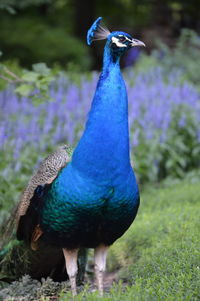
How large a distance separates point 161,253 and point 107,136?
102cm

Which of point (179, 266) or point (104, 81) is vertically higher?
point (104, 81)

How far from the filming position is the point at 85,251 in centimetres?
379

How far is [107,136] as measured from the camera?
308 cm

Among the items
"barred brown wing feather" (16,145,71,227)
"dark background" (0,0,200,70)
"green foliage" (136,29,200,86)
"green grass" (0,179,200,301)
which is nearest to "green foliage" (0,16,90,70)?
"dark background" (0,0,200,70)

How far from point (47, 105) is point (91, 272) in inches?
115

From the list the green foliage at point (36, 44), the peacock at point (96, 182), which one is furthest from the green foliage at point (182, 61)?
the peacock at point (96, 182)

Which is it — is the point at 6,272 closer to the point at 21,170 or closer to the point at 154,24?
the point at 21,170

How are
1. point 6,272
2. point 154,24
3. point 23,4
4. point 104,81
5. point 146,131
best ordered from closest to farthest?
point 104,81 < point 6,272 < point 146,131 < point 23,4 < point 154,24

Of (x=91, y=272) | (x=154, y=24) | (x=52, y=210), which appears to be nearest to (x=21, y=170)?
(x=91, y=272)

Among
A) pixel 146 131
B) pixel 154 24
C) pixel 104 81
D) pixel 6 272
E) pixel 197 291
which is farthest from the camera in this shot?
pixel 154 24

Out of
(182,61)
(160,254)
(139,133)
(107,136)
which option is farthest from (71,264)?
(182,61)

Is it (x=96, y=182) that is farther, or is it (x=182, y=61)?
(x=182, y=61)

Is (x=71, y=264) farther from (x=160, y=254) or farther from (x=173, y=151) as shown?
(x=173, y=151)

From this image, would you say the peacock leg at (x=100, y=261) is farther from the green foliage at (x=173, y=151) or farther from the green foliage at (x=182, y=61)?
the green foliage at (x=182, y=61)
